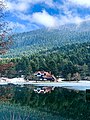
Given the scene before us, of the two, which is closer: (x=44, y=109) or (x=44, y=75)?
(x=44, y=109)

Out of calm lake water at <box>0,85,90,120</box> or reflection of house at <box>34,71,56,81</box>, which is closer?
calm lake water at <box>0,85,90,120</box>

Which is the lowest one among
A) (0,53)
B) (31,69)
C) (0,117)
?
(0,117)

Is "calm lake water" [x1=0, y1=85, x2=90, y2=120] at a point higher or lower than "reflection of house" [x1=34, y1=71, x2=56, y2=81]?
lower

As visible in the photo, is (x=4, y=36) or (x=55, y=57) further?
(x=55, y=57)

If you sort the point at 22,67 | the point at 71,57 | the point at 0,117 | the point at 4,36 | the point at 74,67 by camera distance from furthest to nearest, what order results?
the point at 71,57 → the point at 22,67 → the point at 74,67 → the point at 0,117 → the point at 4,36

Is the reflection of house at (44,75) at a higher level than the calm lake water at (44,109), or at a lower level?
higher

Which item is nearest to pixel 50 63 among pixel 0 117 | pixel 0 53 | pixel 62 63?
pixel 62 63

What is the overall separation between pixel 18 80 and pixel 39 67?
15.0 m

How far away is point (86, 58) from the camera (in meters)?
197

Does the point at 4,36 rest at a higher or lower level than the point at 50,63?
lower

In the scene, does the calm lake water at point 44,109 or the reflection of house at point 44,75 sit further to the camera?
the reflection of house at point 44,75

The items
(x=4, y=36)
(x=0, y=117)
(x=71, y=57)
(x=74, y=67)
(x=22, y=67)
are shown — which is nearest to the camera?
(x=4, y=36)

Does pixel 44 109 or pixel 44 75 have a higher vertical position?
pixel 44 75

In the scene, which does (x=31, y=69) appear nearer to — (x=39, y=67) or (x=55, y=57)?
(x=39, y=67)
